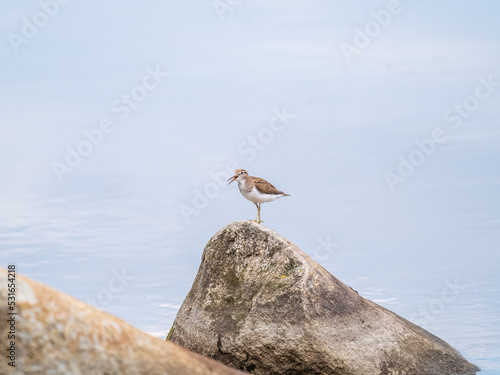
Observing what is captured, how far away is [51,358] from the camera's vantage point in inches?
194

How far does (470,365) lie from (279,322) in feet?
14.3

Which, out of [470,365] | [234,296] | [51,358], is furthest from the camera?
[470,365]

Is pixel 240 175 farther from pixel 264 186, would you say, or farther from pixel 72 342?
pixel 72 342

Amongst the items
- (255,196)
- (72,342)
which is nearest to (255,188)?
(255,196)

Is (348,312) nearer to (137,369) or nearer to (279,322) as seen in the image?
(279,322)

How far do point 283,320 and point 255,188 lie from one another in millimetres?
3147

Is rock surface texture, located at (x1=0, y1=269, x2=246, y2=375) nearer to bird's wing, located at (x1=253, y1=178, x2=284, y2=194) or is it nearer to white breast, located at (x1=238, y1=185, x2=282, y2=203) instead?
white breast, located at (x1=238, y1=185, x2=282, y2=203)

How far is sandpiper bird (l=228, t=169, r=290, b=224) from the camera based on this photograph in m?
12.2

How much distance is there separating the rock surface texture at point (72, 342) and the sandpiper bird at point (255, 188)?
6907 mm

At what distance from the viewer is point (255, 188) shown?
12.2m

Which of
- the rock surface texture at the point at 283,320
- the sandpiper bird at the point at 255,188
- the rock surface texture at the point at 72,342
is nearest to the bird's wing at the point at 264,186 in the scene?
the sandpiper bird at the point at 255,188

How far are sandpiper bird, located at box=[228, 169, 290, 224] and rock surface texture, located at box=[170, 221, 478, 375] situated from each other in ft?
3.94

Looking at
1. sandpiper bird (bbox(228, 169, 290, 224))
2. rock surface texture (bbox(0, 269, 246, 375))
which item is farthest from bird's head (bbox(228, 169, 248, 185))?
rock surface texture (bbox(0, 269, 246, 375))

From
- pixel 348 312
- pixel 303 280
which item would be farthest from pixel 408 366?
pixel 303 280
